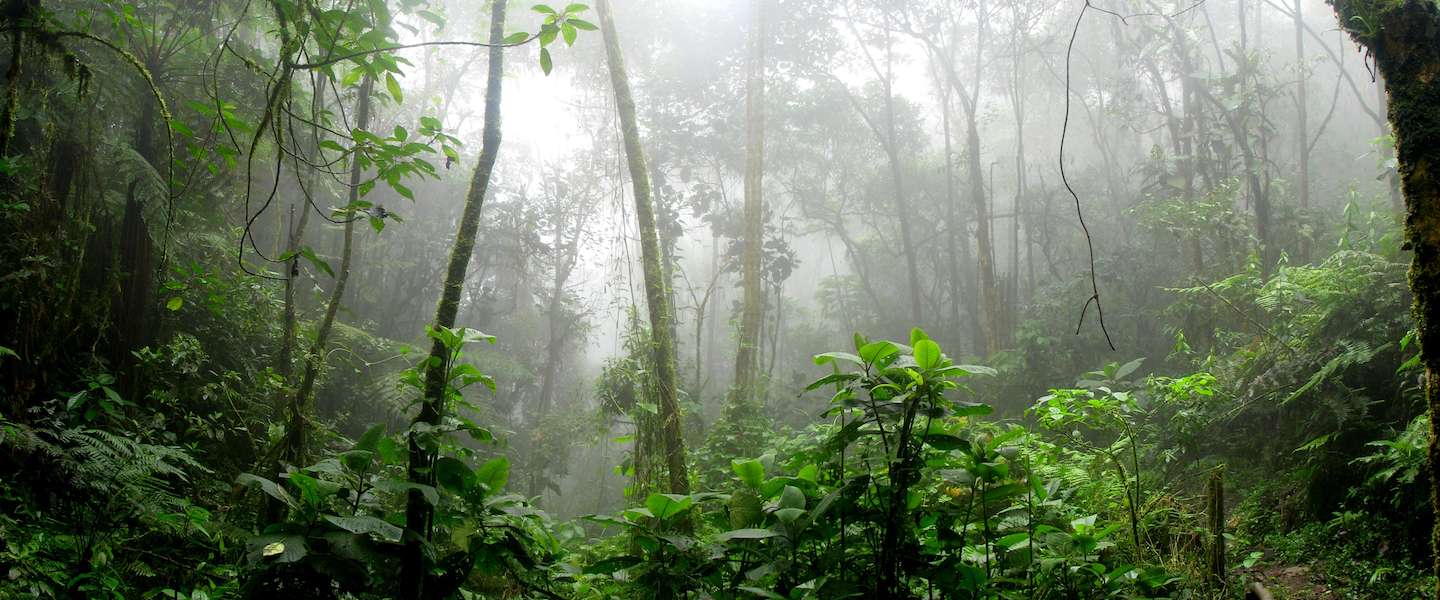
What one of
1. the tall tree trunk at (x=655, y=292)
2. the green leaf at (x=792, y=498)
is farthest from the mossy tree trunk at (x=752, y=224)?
the green leaf at (x=792, y=498)

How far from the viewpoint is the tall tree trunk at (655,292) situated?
188 inches

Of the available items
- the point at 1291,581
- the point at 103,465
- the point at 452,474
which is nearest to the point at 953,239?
the point at 1291,581

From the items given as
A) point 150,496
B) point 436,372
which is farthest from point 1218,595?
point 150,496

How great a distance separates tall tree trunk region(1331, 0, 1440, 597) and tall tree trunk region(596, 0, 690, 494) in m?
3.46

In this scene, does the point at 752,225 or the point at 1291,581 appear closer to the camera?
the point at 1291,581

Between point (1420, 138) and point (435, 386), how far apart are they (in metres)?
2.88

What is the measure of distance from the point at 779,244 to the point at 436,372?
1323 centimetres

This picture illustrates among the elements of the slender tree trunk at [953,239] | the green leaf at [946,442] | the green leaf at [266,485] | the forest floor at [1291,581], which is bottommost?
the forest floor at [1291,581]

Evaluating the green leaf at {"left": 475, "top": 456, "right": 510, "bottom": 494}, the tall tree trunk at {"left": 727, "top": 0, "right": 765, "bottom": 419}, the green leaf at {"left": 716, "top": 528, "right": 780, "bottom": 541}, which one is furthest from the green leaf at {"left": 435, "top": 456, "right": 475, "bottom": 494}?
the tall tree trunk at {"left": 727, "top": 0, "right": 765, "bottom": 419}

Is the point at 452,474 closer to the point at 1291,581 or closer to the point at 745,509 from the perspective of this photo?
the point at 745,509

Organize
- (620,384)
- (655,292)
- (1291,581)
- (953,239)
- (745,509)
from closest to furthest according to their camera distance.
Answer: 1. (745,509)
2. (1291,581)
3. (655,292)
4. (620,384)
5. (953,239)

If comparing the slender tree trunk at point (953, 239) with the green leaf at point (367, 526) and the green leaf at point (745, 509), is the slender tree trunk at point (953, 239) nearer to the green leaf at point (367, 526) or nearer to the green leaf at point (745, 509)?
the green leaf at point (745, 509)

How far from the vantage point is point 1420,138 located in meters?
1.82

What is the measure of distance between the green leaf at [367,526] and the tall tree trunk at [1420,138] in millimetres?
2642
